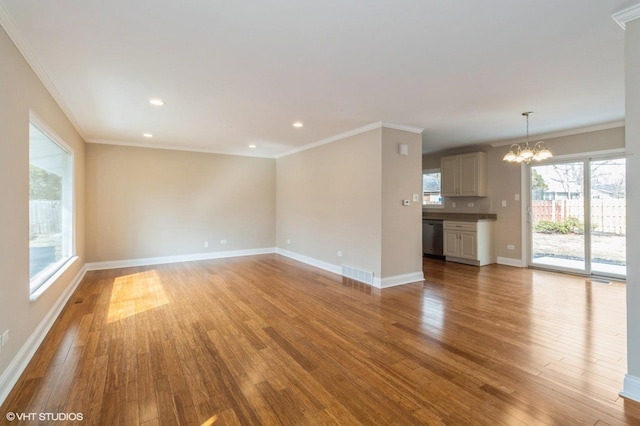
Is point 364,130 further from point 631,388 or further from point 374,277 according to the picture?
point 631,388

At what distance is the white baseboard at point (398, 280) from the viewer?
4590 millimetres

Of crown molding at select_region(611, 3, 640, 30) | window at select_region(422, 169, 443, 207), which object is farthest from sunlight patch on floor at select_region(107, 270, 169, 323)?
window at select_region(422, 169, 443, 207)

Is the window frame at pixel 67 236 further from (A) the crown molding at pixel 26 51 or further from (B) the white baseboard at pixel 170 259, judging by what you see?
(B) the white baseboard at pixel 170 259

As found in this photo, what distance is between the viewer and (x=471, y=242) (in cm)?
614

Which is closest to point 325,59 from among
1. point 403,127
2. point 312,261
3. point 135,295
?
point 403,127

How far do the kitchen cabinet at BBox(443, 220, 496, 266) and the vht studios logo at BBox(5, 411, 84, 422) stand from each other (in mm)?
6325

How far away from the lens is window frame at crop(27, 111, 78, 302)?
2.81 metres

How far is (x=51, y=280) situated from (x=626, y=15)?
221 inches

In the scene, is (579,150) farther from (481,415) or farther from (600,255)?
(481,415)

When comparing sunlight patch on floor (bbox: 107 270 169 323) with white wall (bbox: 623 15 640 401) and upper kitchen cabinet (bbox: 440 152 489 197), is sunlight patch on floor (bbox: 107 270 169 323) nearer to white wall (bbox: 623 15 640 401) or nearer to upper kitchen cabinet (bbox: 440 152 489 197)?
white wall (bbox: 623 15 640 401)

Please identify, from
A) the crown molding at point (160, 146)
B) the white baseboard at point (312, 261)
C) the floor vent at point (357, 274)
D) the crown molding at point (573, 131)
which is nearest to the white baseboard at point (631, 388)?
the floor vent at point (357, 274)

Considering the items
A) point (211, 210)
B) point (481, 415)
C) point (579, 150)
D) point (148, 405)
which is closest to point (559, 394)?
point (481, 415)

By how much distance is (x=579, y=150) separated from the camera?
5.20 m

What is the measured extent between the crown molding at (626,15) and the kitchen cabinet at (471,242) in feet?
14.6
